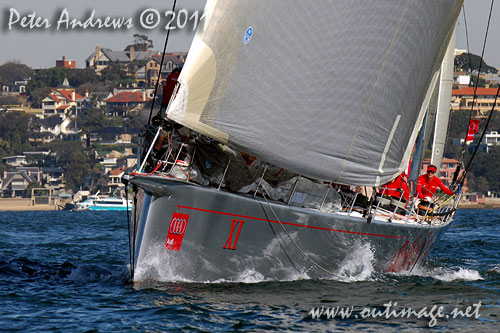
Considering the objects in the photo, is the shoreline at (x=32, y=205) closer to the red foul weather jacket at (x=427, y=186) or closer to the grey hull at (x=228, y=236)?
the red foul weather jacket at (x=427, y=186)

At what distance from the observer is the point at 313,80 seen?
A: 31.5 feet

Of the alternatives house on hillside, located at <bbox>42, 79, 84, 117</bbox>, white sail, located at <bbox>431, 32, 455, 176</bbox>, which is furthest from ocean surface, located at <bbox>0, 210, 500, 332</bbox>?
house on hillside, located at <bbox>42, 79, 84, 117</bbox>

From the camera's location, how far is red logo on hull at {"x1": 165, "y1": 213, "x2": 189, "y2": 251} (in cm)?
966

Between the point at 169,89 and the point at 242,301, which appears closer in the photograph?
the point at 242,301

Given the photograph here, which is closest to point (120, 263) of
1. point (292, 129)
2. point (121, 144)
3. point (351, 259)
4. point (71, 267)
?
point (71, 267)

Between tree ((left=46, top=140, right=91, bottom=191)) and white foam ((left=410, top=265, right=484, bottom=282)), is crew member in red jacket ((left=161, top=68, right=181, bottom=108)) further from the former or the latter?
tree ((left=46, top=140, right=91, bottom=191))

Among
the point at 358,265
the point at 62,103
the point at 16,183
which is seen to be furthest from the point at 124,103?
the point at 358,265

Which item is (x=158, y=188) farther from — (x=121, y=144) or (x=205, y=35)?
(x=121, y=144)

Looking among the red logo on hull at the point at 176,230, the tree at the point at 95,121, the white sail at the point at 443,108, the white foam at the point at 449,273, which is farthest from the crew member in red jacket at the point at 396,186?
the tree at the point at 95,121

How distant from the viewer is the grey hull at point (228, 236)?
9.65 meters

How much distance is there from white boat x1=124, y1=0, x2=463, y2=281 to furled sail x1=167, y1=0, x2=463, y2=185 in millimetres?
13

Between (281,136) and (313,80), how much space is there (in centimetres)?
70

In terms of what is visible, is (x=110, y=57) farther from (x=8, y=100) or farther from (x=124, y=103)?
(x=124, y=103)

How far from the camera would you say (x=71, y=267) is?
12.5 metres
